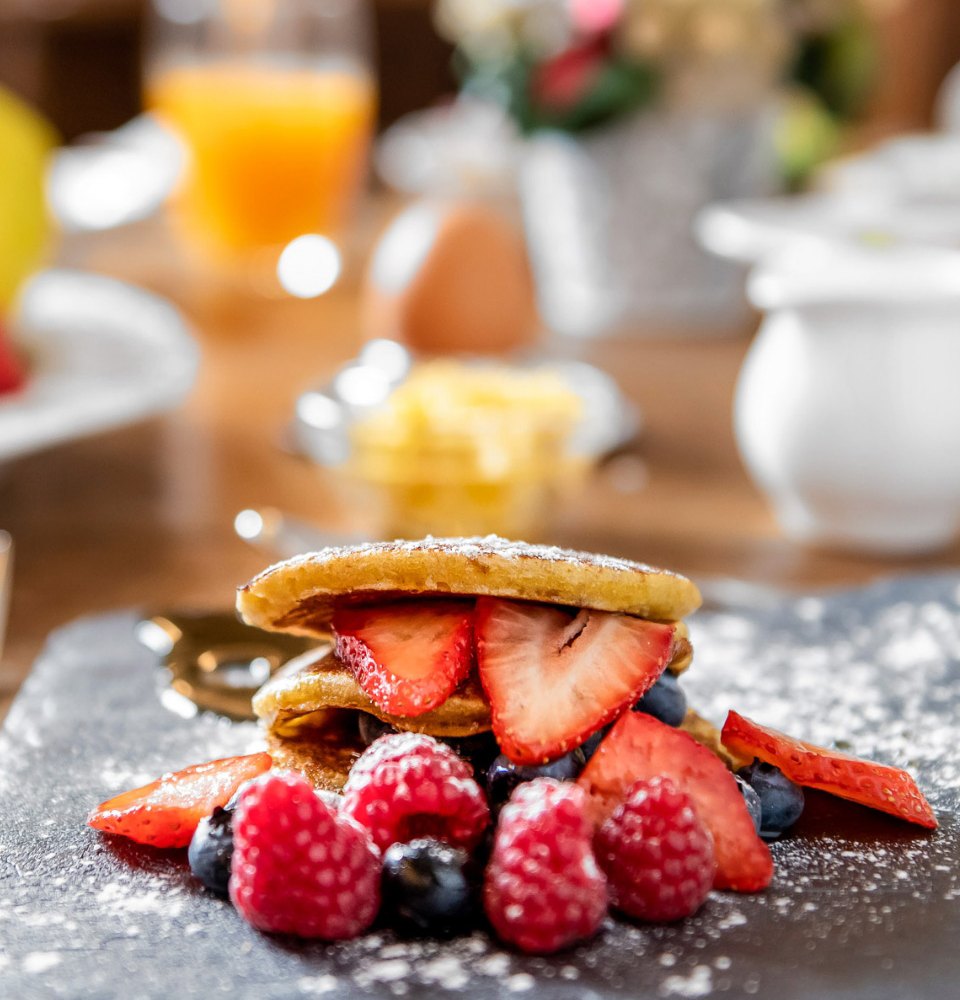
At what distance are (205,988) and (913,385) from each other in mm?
1040

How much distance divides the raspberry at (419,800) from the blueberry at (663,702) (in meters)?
0.13

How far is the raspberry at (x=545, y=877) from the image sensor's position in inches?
27.5

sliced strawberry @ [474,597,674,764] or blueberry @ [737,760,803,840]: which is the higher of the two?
sliced strawberry @ [474,597,674,764]

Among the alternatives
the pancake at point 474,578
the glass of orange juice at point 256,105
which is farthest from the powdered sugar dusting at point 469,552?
the glass of orange juice at point 256,105

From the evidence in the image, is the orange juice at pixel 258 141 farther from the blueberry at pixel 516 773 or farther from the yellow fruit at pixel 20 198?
the blueberry at pixel 516 773

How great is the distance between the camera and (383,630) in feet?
2.85

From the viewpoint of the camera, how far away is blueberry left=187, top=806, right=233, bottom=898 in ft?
2.48

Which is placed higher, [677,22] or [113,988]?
[677,22]

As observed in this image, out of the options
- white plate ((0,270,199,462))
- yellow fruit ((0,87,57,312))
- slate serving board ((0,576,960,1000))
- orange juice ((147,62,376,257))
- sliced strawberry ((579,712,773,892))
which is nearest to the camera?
slate serving board ((0,576,960,1000))

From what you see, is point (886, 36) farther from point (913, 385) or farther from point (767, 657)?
point (767, 657)

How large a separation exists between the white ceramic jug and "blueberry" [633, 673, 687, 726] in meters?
0.68

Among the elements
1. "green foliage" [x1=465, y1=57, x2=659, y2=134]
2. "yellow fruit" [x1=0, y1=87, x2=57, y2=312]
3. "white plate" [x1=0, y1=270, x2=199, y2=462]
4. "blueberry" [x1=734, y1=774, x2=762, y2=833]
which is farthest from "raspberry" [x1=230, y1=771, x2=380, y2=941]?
"green foliage" [x1=465, y1=57, x2=659, y2=134]

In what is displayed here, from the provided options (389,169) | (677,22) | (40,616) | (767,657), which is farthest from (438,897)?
(389,169)

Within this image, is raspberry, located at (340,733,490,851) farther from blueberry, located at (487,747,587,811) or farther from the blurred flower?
the blurred flower
